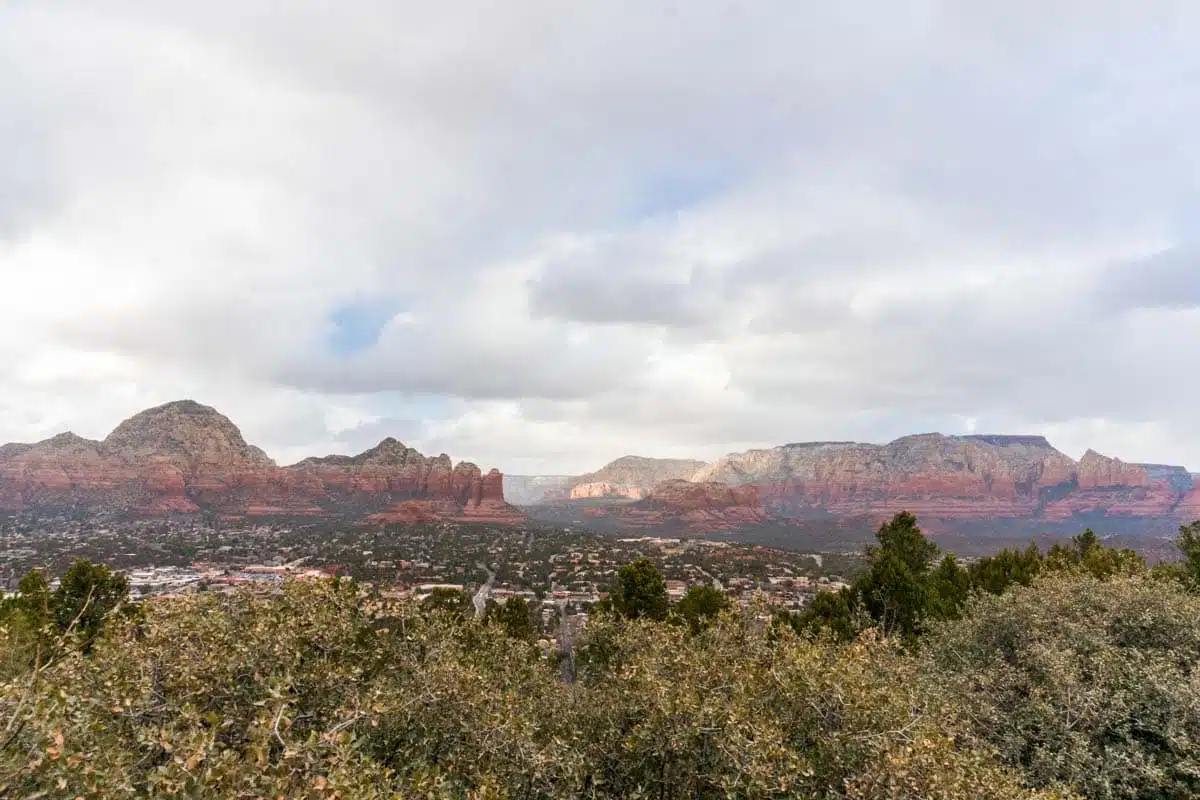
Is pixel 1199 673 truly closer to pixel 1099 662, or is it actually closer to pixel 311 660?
pixel 1099 662

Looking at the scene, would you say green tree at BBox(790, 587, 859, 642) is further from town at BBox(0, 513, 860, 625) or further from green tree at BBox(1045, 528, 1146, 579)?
town at BBox(0, 513, 860, 625)

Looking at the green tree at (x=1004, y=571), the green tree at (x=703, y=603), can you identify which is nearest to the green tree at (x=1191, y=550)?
the green tree at (x=1004, y=571)

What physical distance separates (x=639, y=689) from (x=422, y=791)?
6472 mm

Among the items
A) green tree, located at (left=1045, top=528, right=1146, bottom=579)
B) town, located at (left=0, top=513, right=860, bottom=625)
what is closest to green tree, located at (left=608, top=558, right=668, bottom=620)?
green tree, located at (left=1045, top=528, right=1146, bottom=579)

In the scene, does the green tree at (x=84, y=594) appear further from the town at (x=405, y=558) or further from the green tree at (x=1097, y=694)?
the green tree at (x=1097, y=694)

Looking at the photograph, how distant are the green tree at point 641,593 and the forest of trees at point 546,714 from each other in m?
24.3

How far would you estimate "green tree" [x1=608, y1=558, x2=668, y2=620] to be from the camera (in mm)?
46062

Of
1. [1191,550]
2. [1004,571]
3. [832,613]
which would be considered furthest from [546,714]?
[1191,550]

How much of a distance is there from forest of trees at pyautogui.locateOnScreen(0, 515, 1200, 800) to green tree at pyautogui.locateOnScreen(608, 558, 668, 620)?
2430 centimetres

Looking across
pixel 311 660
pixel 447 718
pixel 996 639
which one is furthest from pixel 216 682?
pixel 996 639

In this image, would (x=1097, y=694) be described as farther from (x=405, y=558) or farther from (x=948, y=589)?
(x=405, y=558)

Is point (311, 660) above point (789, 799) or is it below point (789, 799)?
above

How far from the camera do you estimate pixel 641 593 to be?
46.5m

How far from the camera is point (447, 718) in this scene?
12.8 meters
